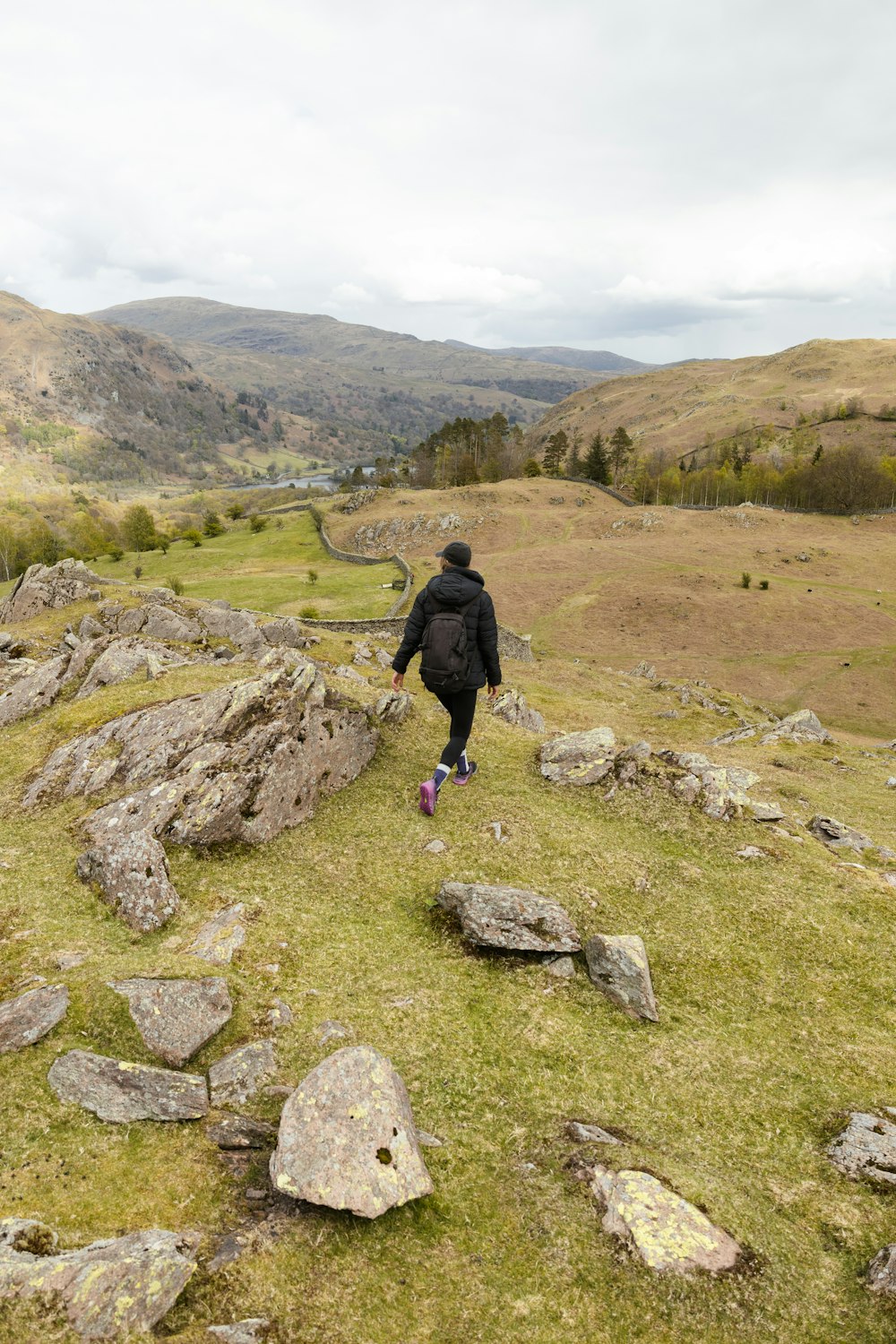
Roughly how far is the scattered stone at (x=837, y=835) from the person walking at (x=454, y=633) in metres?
10.2

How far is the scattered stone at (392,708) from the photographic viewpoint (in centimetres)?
1839

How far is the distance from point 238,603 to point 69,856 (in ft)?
184

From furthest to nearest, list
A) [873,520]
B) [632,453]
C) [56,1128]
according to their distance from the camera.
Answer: [632,453]
[873,520]
[56,1128]

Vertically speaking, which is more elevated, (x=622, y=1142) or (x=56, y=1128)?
(x=56, y=1128)

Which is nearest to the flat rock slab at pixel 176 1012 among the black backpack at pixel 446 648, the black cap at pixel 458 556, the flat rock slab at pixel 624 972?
the flat rock slab at pixel 624 972

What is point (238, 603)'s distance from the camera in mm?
65875

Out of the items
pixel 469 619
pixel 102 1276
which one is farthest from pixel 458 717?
pixel 102 1276

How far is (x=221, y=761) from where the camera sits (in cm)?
1400

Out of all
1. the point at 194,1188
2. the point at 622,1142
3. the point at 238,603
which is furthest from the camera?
the point at 238,603

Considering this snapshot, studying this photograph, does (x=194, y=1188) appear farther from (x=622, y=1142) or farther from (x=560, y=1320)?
(x=622, y=1142)

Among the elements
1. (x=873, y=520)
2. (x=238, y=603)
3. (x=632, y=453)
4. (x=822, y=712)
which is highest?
(x=632, y=453)

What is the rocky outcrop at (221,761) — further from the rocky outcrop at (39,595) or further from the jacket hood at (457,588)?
the rocky outcrop at (39,595)

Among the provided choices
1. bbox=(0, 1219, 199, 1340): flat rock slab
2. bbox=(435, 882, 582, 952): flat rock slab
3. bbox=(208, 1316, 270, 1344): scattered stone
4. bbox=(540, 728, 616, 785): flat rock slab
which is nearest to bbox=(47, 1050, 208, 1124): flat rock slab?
bbox=(0, 1219, 199, 1340): flat rock slab

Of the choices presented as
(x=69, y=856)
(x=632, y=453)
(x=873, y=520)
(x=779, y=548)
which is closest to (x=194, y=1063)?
(x=69, y=856)
